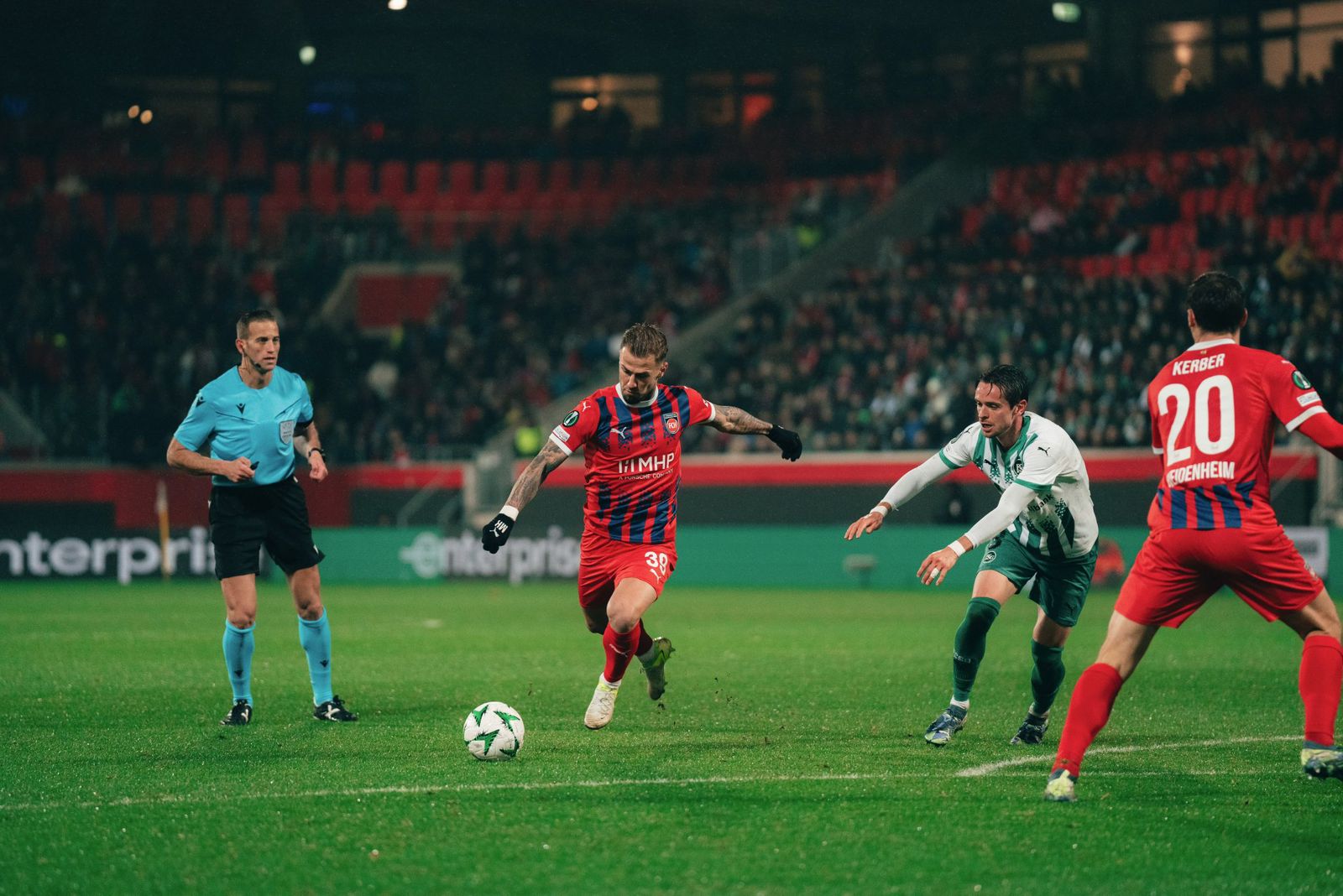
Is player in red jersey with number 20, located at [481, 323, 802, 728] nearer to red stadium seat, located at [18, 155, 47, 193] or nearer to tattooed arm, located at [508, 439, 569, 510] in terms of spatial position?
tattooed arm, located at [508, 439, 569, 510]

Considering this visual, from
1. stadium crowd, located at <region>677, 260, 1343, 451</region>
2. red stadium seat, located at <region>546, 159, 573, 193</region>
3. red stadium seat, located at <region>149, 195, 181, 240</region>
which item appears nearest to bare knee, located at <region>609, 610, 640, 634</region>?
stadium crowd, located at <region>677, 260, 1343, 451</region>

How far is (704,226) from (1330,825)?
29421 mm

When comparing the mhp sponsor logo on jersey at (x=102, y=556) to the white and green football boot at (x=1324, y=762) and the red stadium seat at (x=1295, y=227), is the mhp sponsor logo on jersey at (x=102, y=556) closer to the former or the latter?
the red stadium seat at (x=1295, y=227)

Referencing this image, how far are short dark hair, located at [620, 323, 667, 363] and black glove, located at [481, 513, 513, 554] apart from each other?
1.10 metres

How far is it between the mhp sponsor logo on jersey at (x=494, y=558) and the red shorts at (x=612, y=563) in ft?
53.7

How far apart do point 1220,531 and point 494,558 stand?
20022 mm

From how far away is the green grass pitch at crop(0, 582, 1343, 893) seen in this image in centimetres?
558

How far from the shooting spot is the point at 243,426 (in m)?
9.31

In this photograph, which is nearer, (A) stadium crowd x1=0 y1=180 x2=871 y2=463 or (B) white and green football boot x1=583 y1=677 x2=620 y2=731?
(B) white and green football boot x1=583 y1=677 x2=620 y2=731

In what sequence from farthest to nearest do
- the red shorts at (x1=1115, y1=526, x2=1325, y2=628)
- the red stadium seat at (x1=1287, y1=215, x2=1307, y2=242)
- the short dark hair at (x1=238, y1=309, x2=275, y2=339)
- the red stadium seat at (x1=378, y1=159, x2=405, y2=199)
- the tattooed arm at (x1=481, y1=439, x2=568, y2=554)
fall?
1. the red stadium seat at (x1=378, y1=159, x2=405, y2=199)
2. the red stadium seat at (x1=1287, y1=215, x2=1307, y2=242)
3. the short dark hair at (x1=238, y1=309, x2=275, y2=339)
4. the tattooed arm at (x1=481, y1=439, x2=568, y2=554)
5. the red shorts at (x1=1115, y1=526, x2=1325, y2=628)

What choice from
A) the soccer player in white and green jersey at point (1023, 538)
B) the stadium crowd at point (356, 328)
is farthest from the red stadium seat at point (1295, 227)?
the soccer player in white and green jersey at point (1023, 538)

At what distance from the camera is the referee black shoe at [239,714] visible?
30.6 ft

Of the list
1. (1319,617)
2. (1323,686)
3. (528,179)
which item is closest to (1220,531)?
(1319,617)

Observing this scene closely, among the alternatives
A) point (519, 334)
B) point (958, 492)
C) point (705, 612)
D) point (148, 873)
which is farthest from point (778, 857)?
point (519, 334)
